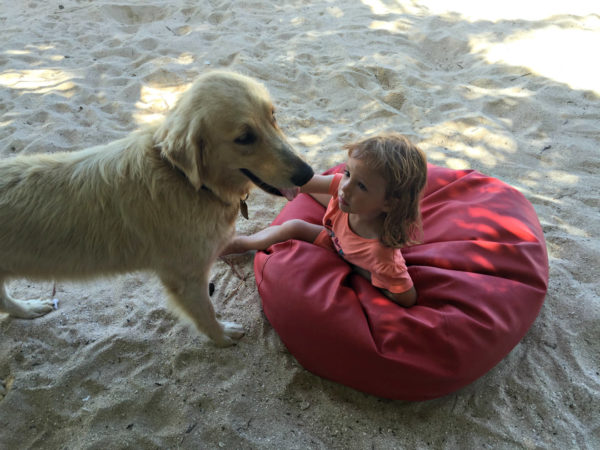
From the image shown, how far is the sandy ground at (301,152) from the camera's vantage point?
2258mm

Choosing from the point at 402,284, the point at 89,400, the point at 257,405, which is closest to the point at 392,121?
the point at 402,284

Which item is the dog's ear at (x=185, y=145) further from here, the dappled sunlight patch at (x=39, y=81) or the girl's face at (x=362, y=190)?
the dappled sunlight patch at (x=39, y=81)

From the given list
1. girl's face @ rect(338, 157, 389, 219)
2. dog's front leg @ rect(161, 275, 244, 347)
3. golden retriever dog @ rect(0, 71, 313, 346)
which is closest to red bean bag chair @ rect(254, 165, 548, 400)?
dog's front leg @ rect(161, 275, 244, 347)

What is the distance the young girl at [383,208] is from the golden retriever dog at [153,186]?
384 millimetres

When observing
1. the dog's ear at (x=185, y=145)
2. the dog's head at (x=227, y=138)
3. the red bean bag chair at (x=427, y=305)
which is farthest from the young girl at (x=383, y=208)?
the dog's ear at (x=185, y=145)

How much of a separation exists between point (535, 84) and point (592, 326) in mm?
3446

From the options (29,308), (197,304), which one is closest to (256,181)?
(197,304)

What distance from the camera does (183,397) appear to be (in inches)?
92.8

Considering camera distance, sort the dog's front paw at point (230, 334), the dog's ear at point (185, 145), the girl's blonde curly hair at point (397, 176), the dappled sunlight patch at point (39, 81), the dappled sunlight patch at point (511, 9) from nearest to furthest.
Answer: the dog's ear at point (185, 145)
the girl's blonde curly hair at point (397, 176)
the dog's front paw at point (230, 334)
the dappled sunlight patch at point (39, 81)
the dappled sunlight patch at point (511, 9)

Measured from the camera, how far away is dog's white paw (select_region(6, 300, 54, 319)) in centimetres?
269

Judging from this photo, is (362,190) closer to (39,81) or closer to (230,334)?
(230,334)

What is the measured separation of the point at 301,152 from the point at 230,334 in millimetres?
2239

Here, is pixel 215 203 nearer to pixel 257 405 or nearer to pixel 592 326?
pixel 257 405

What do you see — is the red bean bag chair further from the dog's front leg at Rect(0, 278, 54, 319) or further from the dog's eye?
the dog's front leg at Rect(0, 278, 54, 319)
